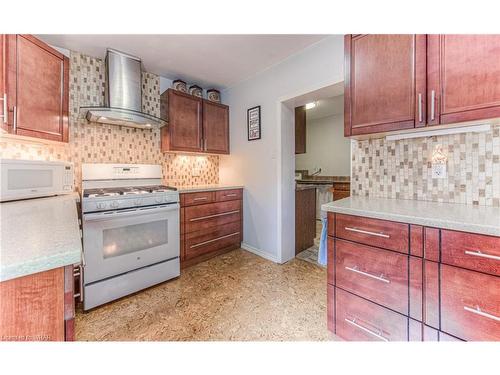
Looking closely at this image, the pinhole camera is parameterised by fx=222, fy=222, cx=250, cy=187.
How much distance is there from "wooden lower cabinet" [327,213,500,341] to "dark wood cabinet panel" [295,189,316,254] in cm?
153

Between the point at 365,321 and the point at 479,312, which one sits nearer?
the point at 479,312

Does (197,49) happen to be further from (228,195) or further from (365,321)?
(365,321)

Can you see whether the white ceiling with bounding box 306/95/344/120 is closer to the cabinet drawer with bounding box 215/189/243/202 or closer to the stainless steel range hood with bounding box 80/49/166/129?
the cabinet drawer with bounding box 215/189/243/202

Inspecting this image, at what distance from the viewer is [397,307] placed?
3.69ft

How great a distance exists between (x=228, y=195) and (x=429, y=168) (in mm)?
2101

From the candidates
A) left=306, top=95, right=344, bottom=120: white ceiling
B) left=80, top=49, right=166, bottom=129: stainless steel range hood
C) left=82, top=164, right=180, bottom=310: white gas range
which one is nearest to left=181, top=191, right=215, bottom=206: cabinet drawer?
left=82, top=164, right=180, bottom=310: white gas range

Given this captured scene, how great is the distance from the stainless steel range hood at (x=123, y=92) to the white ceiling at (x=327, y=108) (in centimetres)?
288

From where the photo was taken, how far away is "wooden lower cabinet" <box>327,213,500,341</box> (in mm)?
894

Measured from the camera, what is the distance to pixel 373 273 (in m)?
1.20

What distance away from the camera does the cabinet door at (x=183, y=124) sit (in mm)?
2670

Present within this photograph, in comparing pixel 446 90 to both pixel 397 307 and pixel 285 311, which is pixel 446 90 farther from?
pixel 285 311

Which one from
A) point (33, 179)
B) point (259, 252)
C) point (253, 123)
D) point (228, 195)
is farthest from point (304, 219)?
point (33, 179)

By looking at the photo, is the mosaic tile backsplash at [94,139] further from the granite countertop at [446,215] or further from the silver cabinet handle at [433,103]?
the silver cabinet handle at [433,103]
